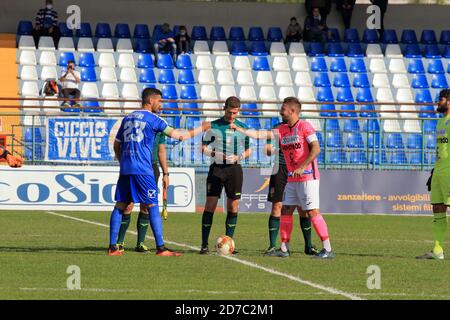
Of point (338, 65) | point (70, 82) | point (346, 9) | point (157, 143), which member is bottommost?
point (157, 143)

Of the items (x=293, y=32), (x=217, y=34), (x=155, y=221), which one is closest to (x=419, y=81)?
(x=293, y=32)

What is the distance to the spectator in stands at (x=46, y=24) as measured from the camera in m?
35.8

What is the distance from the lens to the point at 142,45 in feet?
122

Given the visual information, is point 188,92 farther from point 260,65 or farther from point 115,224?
point 115,224

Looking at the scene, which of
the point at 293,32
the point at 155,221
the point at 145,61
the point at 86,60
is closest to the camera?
the point at 155,221

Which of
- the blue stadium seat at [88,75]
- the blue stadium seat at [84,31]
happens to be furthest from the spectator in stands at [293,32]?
the blue stadium seat at [88,75]

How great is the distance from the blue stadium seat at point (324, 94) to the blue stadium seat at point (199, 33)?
4.25 m

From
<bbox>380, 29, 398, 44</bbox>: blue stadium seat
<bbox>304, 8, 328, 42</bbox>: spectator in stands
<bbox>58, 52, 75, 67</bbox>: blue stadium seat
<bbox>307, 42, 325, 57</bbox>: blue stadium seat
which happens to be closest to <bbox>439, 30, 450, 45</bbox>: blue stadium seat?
<bbox>380, 29, 398, 44</bbox>: blue stadium seat

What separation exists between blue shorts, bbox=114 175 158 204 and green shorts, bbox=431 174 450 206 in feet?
13.3

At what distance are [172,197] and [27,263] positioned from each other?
523 inches

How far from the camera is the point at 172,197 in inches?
1103

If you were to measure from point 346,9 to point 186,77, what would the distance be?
7.20 meters

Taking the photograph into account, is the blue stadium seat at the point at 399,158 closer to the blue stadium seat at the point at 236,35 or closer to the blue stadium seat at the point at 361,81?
the blue stadium seat at the point at 361,81
